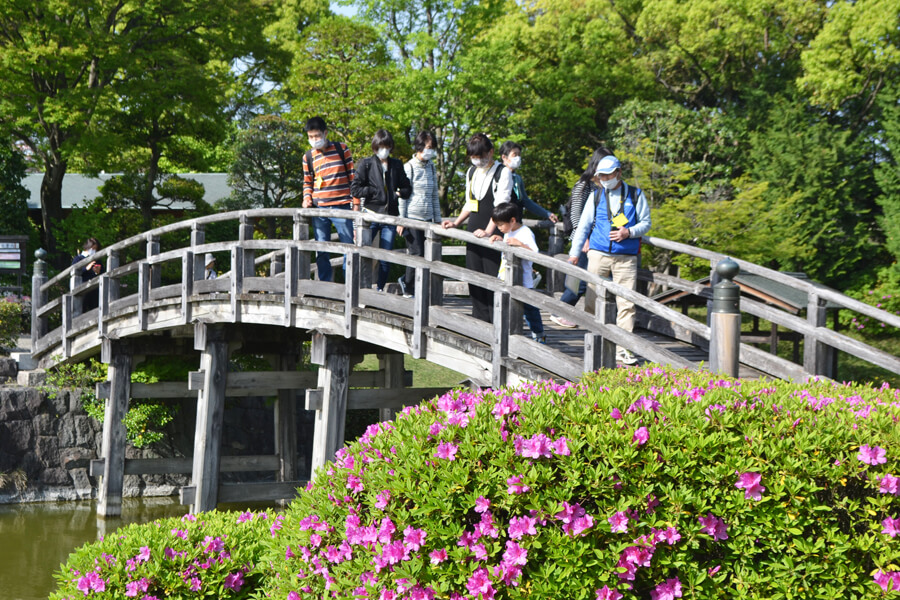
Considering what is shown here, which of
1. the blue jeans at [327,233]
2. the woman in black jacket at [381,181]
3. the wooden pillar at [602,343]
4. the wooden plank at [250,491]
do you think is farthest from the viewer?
the wooden plank at [250,491]

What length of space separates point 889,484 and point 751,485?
52 cm

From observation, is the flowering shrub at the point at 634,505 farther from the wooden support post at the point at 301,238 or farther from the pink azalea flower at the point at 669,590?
the wooden support post at the point at 301,238

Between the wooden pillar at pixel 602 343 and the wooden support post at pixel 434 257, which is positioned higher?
the wooden support post at pixel 434 257

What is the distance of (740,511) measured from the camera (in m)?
3.78

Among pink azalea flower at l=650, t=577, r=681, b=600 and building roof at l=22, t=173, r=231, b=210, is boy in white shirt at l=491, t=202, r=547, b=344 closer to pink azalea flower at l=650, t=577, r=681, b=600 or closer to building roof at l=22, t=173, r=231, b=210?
pink azalea flower at l=650, t=577, r=681, b=600

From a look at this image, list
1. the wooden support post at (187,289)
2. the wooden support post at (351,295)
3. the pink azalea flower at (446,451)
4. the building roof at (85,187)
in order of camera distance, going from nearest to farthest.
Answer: the pink azalea flower at (446,451)
the wooden support post at (351,295)
the wooden support post at (187,289)
the building roof at (85,187)

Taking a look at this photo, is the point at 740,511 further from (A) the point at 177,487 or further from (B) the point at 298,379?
(A) the point at 177,487

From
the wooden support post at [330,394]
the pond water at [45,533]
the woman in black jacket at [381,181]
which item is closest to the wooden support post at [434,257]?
the woman in black jacket at [381,181]

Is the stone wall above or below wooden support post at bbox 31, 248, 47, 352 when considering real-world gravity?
below

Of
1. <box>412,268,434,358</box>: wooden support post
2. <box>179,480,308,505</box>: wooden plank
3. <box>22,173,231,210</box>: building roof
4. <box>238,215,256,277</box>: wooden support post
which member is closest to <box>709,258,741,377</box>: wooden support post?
<box>412,268,434,358</box>: wooden support post

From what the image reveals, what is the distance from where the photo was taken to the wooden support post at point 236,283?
35.7 feet

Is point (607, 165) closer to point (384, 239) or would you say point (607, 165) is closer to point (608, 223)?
point (608, 223)

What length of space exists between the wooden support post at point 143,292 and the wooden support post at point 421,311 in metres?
5.30

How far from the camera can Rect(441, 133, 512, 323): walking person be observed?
26.8 feet
